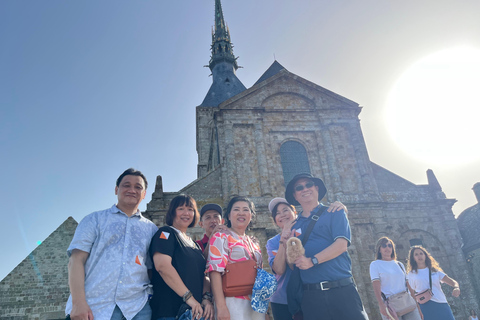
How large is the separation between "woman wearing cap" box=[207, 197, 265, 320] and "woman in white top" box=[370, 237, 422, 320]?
2.78m

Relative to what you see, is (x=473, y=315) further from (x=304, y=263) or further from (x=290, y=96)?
(x=304, y=263)

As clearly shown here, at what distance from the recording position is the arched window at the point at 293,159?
585 inches

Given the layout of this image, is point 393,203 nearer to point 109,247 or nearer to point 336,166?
point 336,166

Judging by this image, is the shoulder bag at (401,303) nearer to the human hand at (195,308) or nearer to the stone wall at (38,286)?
the human hand at (195,308)

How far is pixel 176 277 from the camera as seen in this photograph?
3.02m

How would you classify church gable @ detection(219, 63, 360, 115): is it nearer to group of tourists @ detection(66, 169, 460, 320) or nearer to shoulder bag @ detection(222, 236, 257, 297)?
group of tourists @ detection(66, 169, 460, 320)

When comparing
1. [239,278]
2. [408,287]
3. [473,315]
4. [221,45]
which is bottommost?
[473,315]

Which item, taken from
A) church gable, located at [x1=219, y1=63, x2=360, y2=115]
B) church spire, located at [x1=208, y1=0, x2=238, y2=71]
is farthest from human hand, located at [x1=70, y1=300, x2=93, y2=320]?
church spire, located at [x1=208, y1=0, x2=238, y2=71]

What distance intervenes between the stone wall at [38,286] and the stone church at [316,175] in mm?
36

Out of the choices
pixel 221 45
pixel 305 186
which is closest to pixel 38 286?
pixel 305 186

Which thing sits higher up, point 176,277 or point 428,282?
point 176,277

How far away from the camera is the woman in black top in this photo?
300 cm

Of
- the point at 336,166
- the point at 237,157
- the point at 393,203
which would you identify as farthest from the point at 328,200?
the point at 237,157

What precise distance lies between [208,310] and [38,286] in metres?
11.9
